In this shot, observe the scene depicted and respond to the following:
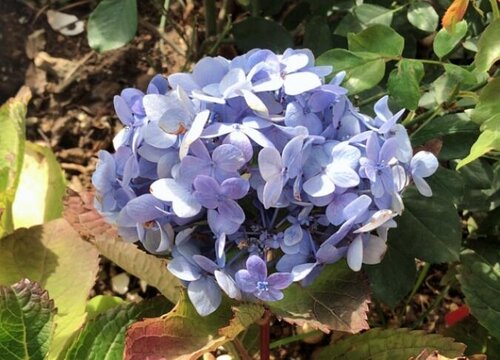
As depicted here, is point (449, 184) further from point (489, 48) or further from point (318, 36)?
point (318, 36)

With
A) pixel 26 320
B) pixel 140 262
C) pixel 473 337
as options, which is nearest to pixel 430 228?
pixel 473 337

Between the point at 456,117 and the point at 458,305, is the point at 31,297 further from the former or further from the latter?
the point at 458,305

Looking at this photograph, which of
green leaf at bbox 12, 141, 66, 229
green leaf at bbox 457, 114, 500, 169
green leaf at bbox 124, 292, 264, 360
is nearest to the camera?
green leaf at bbox 457, 114, 500, 169

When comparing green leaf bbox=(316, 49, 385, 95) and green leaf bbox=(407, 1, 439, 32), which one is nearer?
green leaf bbox=(316, 49, 385, 95)

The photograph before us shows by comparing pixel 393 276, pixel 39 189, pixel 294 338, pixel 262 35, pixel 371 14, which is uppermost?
pixel 371 14

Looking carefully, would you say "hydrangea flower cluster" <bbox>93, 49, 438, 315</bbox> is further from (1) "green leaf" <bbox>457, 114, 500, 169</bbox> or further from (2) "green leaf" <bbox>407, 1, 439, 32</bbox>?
(2) "green leaf" <bbox>407, 1, 439, 32</bbox>

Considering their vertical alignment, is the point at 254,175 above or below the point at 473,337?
above

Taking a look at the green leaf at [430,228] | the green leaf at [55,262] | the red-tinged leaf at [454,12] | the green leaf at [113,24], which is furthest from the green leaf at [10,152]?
the red-tinged leaf at [454,12]

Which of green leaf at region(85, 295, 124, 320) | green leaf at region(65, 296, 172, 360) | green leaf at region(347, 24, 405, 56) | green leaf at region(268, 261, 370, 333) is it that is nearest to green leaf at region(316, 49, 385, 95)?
green leaf at region(347, 24, 405, 56)
